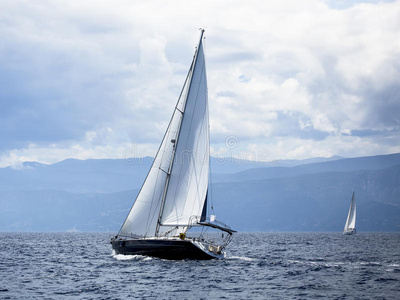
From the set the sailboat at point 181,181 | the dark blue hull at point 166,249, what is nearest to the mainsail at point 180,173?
the sailboat at point 181,181

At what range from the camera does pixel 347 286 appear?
43.4 meters

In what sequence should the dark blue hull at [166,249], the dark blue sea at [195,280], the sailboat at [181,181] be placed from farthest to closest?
the sailboat at [181,181]
the dark blue hull at [166,249]
the dark blue sea at [195,280]

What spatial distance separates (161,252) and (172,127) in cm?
1353

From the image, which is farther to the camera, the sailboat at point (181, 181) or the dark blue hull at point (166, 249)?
the sailboat at point (181, 181)

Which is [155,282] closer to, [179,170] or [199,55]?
[179,170]

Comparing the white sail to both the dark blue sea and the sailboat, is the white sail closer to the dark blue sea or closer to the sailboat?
the sailboat

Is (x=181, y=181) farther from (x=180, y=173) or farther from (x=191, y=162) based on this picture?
(x=191, y=162)

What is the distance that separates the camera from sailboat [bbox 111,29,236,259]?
189 ft

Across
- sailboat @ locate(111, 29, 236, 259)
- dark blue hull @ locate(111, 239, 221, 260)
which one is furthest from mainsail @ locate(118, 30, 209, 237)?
dark blue hull @ locate(111, 239, 221, 260)

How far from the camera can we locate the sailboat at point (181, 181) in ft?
189

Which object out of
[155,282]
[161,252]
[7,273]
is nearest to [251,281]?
[155,282]

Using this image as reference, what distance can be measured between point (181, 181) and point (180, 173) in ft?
2.85

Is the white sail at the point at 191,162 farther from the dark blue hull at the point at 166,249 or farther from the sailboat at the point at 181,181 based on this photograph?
the dark blue hull at the point at 166,249

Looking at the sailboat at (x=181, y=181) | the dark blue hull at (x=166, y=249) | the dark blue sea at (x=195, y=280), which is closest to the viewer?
the dark blue sea at (x=195, y=280)
